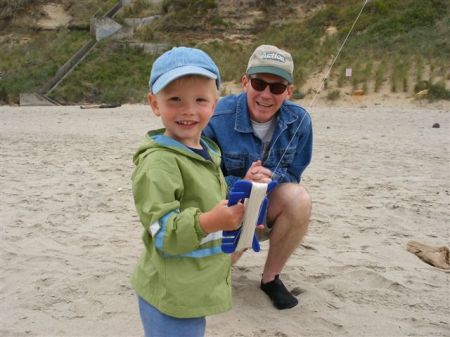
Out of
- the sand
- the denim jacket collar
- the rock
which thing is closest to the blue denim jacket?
the denim jacket collar

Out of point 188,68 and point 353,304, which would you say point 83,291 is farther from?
point 188,68

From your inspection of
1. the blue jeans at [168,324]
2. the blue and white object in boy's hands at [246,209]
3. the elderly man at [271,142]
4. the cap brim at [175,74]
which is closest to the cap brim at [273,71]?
the elderly man at [271,142]

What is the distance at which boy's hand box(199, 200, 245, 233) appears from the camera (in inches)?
55.1

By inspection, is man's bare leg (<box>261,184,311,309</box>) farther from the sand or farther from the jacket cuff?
the jacket cuff

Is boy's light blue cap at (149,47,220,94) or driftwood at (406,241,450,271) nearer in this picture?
boy's light blue cap at (149,47,220,94)

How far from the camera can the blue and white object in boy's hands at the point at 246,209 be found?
1.40m

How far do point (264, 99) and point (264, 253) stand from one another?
1203 mm

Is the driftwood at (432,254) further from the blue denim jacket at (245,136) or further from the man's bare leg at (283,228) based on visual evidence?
the blue denim jacket at (245,136)

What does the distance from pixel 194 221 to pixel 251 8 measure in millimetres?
26268

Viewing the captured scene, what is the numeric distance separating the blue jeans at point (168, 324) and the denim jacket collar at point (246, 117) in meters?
1.16

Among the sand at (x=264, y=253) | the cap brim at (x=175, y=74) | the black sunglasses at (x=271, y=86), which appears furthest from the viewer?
the black sunglasses at (x=271, y=86)

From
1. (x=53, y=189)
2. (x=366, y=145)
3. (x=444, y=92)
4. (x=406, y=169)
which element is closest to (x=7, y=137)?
(x=53, y=189)

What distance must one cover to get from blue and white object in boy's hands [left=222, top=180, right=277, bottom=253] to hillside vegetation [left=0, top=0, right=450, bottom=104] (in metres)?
12.6

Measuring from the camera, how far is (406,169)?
563 centimetres
